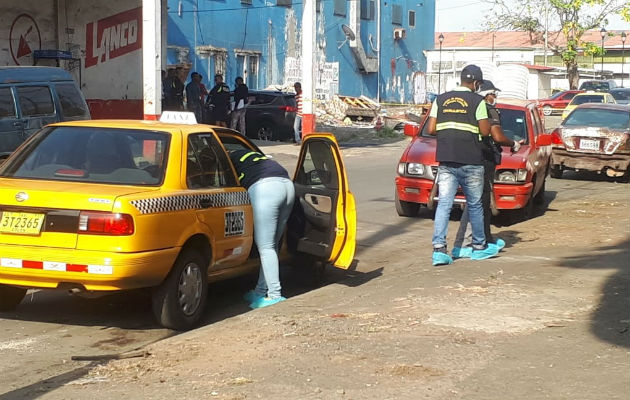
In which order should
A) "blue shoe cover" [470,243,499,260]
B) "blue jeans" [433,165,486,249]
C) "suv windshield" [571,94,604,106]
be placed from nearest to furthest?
"blue jeans" [433,165,486,249] → "blue shoe cover" [470,243,499,260] → "suv windshield" [571,94,604,106]

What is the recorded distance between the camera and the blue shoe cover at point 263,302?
26.5 ft

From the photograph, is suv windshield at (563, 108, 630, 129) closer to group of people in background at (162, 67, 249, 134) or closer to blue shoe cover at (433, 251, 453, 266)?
group of people in background at (162, 67, 249, 134)

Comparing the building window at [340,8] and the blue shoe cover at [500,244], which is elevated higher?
the building window at [340,8]

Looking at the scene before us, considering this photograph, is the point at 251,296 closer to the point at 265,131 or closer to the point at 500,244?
the point at 500,244

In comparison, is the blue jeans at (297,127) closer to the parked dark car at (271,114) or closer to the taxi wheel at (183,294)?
the parked dark car at (271,114)

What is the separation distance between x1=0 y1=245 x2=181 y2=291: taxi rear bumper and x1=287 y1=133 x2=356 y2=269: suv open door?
6.63 feet

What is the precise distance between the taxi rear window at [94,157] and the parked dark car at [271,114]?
70.9 feet

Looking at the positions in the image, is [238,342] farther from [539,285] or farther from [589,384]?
[539,285]

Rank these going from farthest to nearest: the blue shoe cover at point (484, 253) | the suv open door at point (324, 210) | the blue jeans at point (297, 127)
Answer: the blue jeans at point (297, 127)
the blue shoe cover at point (484, 253)
the suv open door at point (324, 210)

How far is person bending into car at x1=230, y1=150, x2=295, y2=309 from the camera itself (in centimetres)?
805

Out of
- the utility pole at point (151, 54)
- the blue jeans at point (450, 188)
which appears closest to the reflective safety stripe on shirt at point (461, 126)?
the blue jeans at point (450, 188)

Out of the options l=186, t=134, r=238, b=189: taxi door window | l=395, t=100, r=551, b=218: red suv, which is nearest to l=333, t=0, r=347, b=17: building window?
l=395, t=100, r=551, b=218: red suv

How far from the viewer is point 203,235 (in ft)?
24.5

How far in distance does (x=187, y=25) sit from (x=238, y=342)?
29985mm
